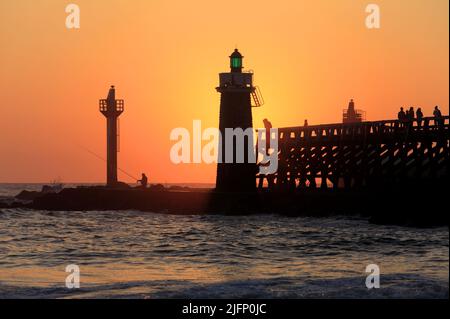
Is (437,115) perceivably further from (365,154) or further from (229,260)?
(229,260)

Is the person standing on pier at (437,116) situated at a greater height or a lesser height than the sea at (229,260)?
greater

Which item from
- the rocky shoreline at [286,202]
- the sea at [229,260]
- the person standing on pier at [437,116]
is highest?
the person standing on pier at [437,116]

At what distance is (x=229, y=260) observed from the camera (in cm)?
2495

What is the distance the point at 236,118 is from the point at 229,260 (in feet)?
72.4

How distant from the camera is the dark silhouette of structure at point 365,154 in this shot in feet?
123

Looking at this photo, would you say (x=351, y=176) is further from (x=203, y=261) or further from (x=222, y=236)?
(x=203, y=261)

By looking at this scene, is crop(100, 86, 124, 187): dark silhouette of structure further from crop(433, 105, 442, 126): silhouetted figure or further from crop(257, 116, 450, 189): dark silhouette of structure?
crop(433, 105, 442, 126): silhouetted figure

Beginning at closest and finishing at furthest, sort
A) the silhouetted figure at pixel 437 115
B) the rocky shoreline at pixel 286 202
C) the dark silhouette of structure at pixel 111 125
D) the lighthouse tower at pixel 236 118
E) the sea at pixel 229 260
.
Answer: the sea at pixel 229 260, the rocky shoreline at pixel 286 202, the silhouetted figure at pixel 437 115, the lighthouse tower at pixel 236 118, the dark silhouette of structure at pixel 111 125

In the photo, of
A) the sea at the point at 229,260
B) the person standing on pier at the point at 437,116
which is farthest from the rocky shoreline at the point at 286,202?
the person standing on pier at the point at 437,116

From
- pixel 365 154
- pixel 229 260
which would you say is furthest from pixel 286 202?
pixel 229 260

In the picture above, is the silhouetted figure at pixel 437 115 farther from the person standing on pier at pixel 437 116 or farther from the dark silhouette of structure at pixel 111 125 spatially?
the dark silhouette of structure at pixel 111 125

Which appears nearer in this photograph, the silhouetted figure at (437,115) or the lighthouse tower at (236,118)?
the silhouetted figure at (437,115)

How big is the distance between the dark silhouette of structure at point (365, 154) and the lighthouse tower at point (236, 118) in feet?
5.33

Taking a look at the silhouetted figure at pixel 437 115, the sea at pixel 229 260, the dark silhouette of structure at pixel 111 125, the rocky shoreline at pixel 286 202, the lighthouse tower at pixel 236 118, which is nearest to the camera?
the sea at pixel 229 260
